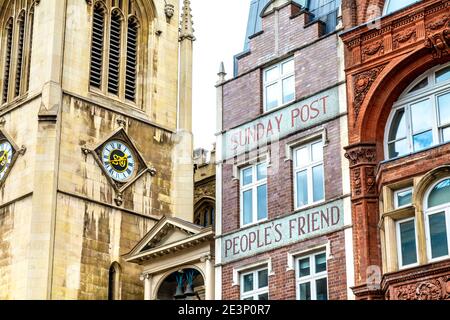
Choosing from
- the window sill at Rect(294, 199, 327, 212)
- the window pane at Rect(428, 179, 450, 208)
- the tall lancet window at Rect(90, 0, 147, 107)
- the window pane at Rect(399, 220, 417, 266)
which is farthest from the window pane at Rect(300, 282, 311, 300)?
the tall lancet window at Rect(90, 0, 147, 107)

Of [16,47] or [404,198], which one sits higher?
[16,47]

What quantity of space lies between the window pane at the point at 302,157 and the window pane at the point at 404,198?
3.70m

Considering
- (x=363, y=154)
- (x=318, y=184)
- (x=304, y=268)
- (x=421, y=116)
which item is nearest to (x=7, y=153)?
(x=318, y=184)

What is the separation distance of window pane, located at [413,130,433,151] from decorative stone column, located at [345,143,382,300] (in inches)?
52.2

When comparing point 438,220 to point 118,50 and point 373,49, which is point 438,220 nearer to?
point 373,49

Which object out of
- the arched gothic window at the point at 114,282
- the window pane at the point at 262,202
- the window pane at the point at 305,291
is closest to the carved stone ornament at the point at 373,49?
the window pane at the point at 262,202

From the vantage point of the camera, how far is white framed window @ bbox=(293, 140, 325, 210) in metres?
33.6

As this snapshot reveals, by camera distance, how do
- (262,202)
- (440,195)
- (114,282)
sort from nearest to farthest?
(440,195) < (262,202) < (114,282)

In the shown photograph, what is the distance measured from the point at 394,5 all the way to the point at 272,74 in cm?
459

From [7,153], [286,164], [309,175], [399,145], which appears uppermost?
[7,153]

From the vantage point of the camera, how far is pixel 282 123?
3528 cm

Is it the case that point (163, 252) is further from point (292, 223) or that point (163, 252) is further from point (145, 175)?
point (145, 175)

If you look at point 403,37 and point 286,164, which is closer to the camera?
point 403,37
